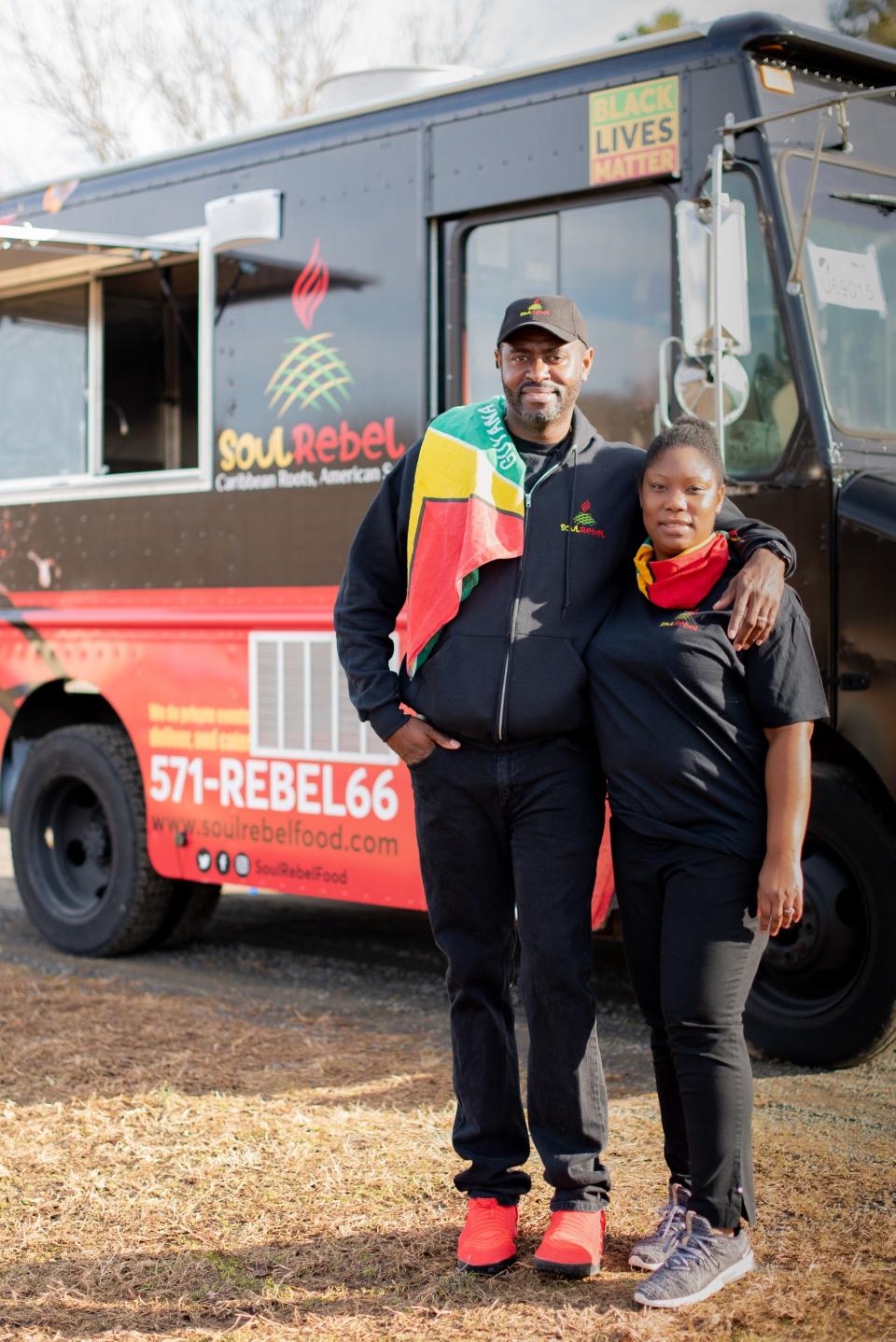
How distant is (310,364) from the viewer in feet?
20.6

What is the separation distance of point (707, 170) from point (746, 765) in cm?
247

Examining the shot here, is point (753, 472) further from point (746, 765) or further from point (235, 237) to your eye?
point (235, 237)

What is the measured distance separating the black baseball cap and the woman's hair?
12.7 inches

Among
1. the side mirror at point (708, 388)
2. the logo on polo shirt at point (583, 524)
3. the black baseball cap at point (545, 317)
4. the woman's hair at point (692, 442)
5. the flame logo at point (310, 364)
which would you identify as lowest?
the logo on polo shirt at point (583, 524)

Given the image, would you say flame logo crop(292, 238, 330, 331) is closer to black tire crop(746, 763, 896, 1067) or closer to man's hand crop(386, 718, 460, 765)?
black tire crop(746, 763, 896, 1067)

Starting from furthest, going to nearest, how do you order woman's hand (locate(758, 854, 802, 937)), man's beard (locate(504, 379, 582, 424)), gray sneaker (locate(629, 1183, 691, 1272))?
man's beard (locate(504, 379, 582, 424))
gray sneaker (locate(629, 1183, 691, 1272))
woman's hand (locate(758, 854, 802, 937))

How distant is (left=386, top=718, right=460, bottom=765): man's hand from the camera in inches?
141

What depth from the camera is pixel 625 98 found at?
17.7 feet

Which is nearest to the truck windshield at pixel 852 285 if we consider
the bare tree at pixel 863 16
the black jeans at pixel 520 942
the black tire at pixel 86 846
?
the black jeans at pixel 520 942

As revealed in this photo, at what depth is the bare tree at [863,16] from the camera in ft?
48.3

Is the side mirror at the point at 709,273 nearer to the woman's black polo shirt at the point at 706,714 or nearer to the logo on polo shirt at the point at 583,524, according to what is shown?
the logo on polo shirt at the point at 583,524

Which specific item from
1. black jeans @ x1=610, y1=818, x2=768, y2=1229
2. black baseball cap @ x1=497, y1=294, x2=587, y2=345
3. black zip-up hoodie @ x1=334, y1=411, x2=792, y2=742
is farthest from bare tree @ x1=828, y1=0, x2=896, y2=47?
black jeans @ x1=610, y1=818, x2=768, y2=1229

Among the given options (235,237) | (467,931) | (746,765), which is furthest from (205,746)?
(746,765)

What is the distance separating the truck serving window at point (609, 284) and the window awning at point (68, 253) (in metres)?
1.59
